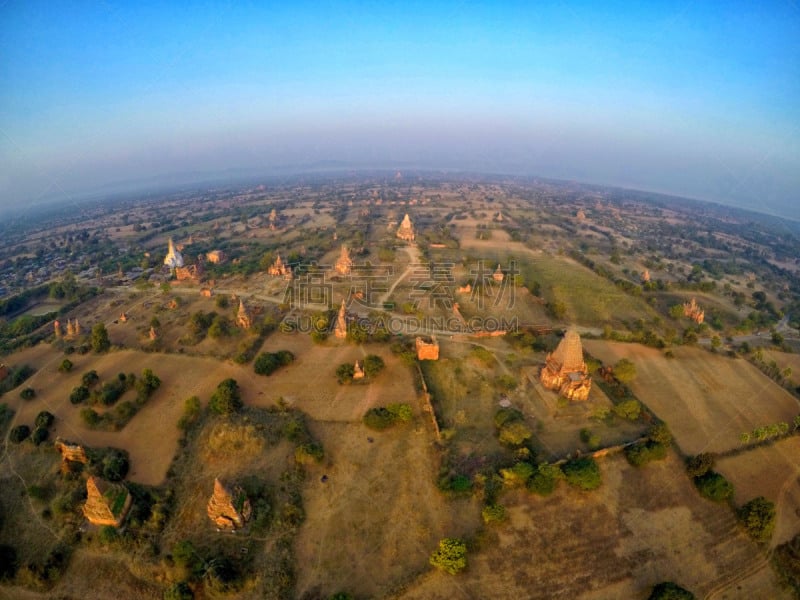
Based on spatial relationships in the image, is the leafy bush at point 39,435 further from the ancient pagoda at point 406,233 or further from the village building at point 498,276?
the ancient pagoda at point 406,233

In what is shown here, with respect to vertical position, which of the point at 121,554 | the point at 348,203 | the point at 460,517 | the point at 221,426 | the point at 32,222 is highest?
the point at 348,203

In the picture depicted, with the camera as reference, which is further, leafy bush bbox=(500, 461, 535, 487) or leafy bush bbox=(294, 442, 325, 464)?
leafy bush bbox=(294, 442, 325, 464)

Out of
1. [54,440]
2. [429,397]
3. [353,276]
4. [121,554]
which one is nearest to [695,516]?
[429,397]

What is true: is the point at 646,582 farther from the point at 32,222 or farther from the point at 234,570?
the point at 32,222

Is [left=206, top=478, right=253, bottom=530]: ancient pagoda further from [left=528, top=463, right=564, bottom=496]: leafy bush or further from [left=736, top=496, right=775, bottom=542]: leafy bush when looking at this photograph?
[left=736, top=496, right=775, bottom=542]: leafy bush

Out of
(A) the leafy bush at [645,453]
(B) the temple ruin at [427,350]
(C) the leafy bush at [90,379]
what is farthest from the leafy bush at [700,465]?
(C) the leafy bush at [90,379]

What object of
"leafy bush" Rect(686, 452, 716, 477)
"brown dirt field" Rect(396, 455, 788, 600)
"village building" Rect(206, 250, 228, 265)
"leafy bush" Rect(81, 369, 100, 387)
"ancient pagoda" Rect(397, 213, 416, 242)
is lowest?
"brown dirt field" Rect(396, 455, 788, 600)

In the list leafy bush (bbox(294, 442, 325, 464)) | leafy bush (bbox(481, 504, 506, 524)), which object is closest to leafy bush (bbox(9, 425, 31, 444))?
leafy bush (bbox(294, 442, 325, 464))
